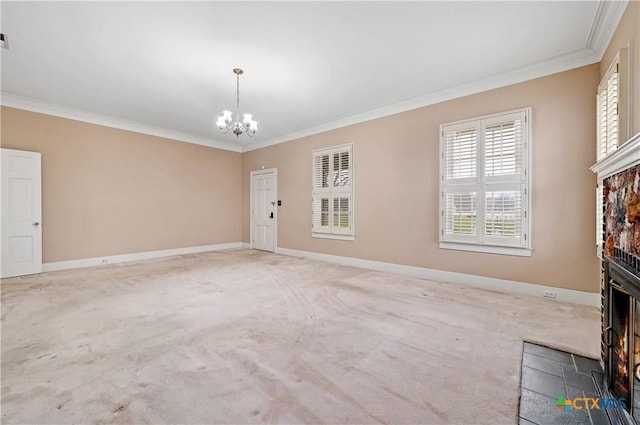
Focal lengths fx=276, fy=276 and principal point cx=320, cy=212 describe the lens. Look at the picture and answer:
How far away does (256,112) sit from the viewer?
210 inches

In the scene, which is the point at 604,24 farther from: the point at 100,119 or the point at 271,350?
the point at 100,119

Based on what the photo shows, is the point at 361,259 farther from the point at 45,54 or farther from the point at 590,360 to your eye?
the point at 45,54

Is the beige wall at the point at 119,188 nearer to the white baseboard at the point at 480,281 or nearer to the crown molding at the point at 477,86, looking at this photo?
the crown molding at the point at 477,86

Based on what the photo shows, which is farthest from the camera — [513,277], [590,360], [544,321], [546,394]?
[513,277]

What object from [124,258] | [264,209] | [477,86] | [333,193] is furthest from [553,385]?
[124,258]

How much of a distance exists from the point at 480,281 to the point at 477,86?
2892 millimetres

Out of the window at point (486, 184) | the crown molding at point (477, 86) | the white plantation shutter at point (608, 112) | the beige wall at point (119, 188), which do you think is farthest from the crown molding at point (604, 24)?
the beige wall at point (119, 188)

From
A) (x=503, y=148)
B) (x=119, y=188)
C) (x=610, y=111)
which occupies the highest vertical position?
(x=610, y=111)

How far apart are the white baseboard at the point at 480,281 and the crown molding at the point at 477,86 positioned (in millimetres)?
2757

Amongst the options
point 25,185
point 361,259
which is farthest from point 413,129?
point 25,185

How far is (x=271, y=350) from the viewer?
2.29m

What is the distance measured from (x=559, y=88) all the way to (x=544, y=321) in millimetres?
2876

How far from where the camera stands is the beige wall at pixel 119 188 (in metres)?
5.02

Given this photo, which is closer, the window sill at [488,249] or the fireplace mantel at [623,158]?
the fireplace mantel at [623,158]
